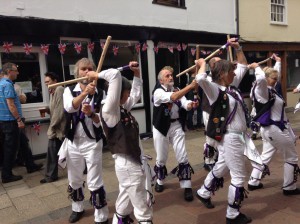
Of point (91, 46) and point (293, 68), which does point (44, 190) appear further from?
point (293, 68)

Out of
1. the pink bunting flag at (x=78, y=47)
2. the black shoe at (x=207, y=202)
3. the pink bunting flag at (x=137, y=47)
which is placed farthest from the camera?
the pink bunting flag at (x=137, y=47)

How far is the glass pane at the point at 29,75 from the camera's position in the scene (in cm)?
662

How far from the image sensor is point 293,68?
45.3 feet

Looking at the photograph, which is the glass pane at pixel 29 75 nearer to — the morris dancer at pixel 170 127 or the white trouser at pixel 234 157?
the morris dancer at pixel 170 127

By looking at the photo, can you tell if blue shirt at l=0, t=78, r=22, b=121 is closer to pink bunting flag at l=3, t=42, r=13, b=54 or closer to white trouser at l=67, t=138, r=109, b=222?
pink bunting flag at l=3, t=42, r=13, b=54

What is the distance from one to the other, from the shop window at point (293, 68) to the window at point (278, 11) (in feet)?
4.82

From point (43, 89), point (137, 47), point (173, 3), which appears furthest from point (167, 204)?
point (173, 3)

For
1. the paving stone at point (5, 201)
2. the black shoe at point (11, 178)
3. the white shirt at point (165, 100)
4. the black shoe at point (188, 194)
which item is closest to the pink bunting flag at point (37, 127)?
the black shoe at point (11, 178)

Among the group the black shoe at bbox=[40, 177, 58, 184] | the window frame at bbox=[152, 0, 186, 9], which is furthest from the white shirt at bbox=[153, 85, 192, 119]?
the window frame at bbox=[152, 0, 186, 9]

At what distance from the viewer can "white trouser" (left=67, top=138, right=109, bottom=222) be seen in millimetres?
3588

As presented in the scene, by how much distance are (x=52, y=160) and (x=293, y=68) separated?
11792 millimetres

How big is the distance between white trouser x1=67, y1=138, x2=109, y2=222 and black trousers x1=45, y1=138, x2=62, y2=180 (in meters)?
1.83

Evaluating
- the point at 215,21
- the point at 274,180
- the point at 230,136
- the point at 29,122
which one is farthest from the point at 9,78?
the point at 215,21

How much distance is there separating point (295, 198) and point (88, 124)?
2.85 meters
